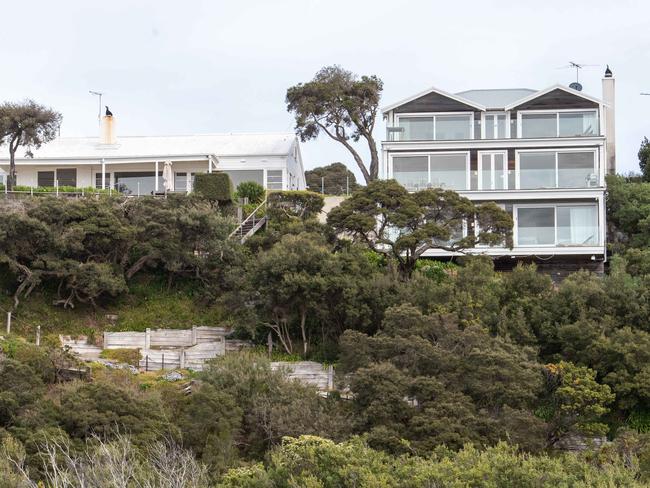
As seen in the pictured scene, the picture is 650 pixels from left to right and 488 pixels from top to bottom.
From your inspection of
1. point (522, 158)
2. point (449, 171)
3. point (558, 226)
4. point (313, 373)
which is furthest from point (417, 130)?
point (313, 373)

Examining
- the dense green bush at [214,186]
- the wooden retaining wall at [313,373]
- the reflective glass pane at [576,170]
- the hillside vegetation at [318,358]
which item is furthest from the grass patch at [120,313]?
the reflective glass pane at [576,170]

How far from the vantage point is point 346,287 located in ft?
114

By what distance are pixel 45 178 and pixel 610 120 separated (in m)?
24.9

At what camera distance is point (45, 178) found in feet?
168

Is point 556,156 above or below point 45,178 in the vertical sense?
above

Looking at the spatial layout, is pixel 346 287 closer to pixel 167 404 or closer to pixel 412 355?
pixel 412 355

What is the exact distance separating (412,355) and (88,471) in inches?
398

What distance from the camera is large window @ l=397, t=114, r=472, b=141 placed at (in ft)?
145

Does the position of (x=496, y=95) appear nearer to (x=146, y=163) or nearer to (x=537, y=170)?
(x=537, y=170)

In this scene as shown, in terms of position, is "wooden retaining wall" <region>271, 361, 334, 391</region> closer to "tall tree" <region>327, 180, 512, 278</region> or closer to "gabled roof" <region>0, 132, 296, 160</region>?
"tall tree" <region>327, 180, 512, 278</region>

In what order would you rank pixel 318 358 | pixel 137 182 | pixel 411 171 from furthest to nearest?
pixel 137 182, pixel 411 171, pixel 318 358

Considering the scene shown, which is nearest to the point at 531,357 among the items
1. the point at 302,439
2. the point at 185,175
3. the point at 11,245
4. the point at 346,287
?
the point at 346,287

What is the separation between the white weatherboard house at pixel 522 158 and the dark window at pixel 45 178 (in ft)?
52.2

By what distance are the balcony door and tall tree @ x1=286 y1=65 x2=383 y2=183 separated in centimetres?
704
